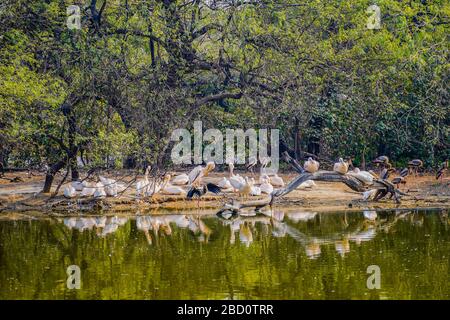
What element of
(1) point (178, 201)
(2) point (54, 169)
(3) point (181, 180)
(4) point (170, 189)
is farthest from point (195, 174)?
(2) point (54, 169)

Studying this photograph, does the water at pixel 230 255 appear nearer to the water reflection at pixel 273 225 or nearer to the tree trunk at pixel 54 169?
the water reflection at pixel 273 225

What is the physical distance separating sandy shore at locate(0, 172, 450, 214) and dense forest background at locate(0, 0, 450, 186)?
0.75m

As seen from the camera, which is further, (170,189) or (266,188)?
(266,188)

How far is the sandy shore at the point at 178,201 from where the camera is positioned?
658 inches

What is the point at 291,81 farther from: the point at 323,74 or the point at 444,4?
the point at 444,4

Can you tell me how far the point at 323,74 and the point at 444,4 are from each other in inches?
133

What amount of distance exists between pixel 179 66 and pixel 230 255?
21.1ft

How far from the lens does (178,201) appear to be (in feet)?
57.0

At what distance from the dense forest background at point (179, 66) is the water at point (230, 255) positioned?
2.03 m

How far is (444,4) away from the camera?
18828 mm

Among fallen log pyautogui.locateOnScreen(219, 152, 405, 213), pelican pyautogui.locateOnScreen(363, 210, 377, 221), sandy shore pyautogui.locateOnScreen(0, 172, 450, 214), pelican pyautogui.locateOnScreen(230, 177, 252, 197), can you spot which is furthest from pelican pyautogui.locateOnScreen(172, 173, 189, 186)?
pelican pyautogui.locateOnScreen(363, 210, 377, 221)

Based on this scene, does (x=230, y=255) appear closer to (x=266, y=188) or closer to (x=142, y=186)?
(x=142, y=186)

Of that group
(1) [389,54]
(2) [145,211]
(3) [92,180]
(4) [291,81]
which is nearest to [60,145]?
(3) [92,180]

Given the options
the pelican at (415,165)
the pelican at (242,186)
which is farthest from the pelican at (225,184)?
the pelican at (415,165)
